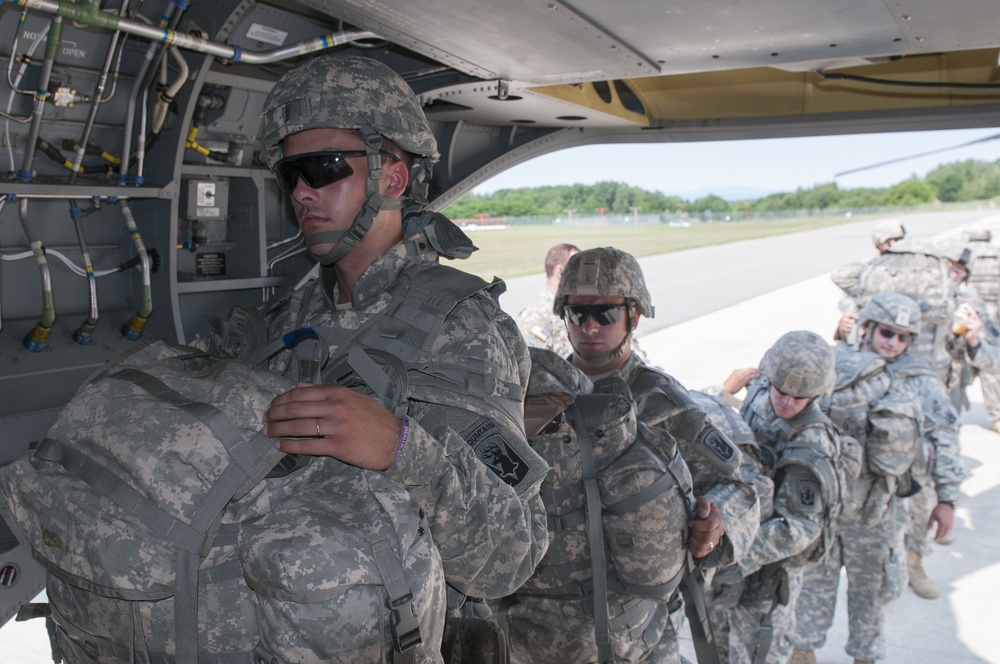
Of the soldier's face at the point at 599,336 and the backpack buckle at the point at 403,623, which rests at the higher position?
the soldier's face at the point at 599,336

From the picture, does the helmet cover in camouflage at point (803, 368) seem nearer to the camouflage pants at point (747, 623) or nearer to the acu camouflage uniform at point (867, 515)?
the acu camouflage uniform at point (867, 515)

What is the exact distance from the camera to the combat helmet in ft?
5.50

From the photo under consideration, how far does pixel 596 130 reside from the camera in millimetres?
4691

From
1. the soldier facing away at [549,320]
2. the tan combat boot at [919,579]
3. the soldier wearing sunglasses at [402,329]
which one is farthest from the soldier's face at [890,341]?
the soldier wearing sunglasses at [402,329]

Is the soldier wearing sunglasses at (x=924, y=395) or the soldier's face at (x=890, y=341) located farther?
the soldier's face at (x=890, y=341)

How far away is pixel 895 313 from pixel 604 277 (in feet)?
8.29

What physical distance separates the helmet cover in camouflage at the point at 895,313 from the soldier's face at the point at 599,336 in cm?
242

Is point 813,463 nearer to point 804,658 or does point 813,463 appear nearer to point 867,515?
point 867,515

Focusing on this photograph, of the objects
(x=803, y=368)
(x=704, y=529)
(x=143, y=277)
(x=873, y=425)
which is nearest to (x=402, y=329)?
(x=704, y=529)

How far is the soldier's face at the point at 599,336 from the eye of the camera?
2932 millimetres

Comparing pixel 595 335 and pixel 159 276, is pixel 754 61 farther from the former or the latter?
pixel 159 276

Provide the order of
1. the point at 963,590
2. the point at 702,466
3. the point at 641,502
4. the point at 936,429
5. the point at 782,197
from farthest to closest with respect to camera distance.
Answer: the point at 782,197, the point at 963,590, the point at 936,429, the point at 702,466, the point at 641,502

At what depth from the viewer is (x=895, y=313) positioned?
185 inches

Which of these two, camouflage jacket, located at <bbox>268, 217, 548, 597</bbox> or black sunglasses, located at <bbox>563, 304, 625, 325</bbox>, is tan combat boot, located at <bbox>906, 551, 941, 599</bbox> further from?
camouflage jacket, located at <bbox>268, 217, 548, 597</bbox>
